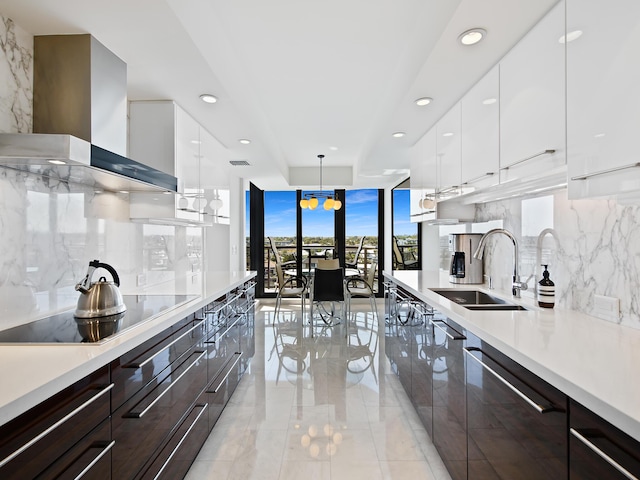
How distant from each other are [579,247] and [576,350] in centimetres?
78

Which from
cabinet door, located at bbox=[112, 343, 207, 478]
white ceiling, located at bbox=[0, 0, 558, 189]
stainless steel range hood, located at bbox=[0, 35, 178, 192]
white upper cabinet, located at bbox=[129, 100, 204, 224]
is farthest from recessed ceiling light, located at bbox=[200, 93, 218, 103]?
cabinet door, located at bbox=[112, 343, 207, 478]

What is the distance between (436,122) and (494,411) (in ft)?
7.42

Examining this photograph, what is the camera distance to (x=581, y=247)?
168 centimetres

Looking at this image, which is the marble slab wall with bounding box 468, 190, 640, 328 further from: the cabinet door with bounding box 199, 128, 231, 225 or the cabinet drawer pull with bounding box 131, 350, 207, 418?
the cabinet door with bounding box 199, 128, 231, 225

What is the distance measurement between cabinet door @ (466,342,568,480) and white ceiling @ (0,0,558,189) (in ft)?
4.80

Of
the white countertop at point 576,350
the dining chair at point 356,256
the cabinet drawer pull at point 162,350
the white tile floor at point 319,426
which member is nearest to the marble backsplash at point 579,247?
the white countertop at point 576,350

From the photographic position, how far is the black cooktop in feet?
4.10

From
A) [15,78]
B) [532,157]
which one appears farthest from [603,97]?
[15,78]

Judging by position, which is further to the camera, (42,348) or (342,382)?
(342,382)

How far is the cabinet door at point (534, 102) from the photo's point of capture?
1.36m

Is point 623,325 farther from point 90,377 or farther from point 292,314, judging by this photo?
point 292,314

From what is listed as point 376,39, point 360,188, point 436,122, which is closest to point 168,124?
point 376,39

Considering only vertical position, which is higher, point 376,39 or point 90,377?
point 376,39

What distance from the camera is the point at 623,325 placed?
55.7 inches
